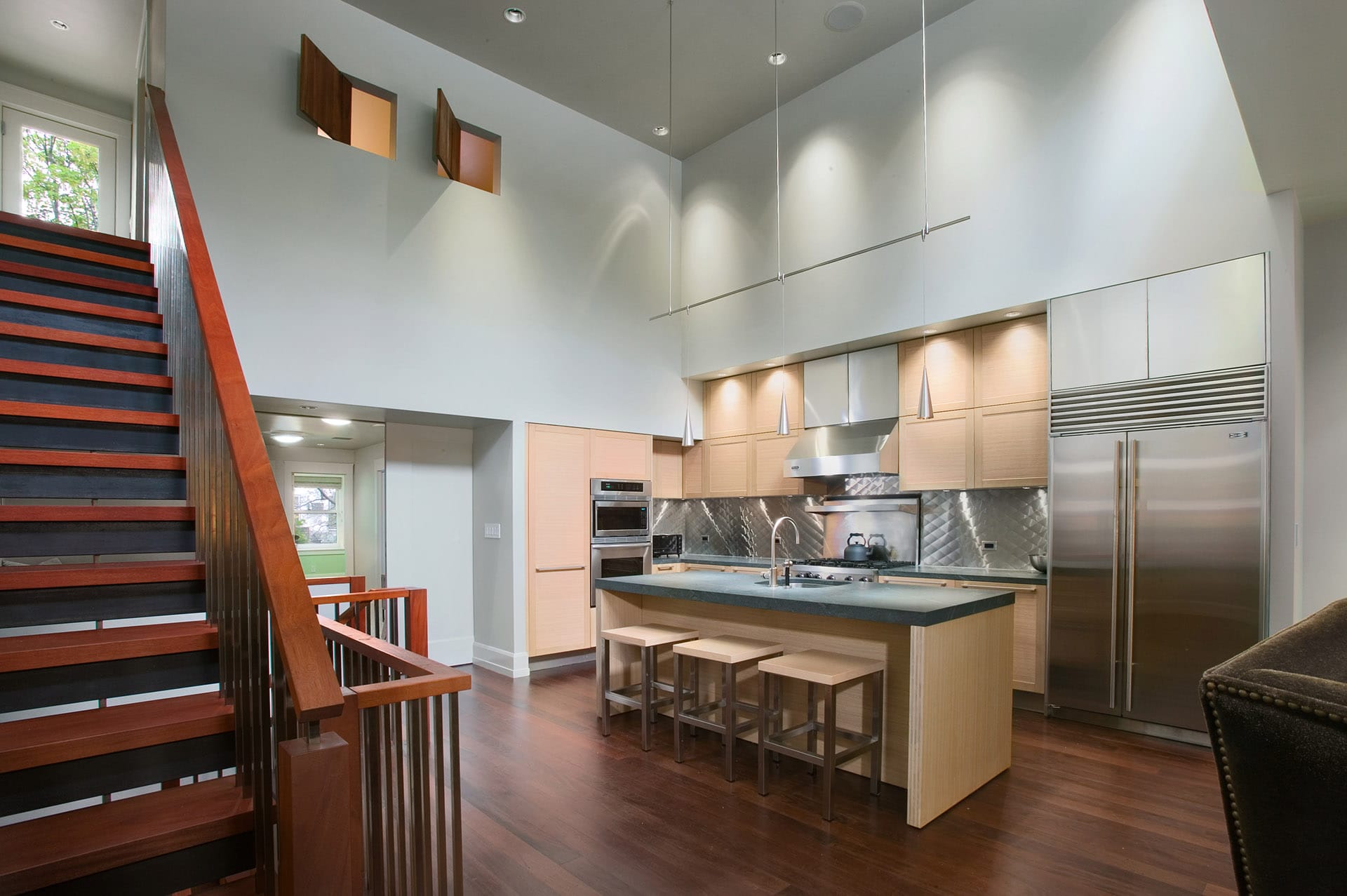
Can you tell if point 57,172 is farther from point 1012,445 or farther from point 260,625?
point 1012,445

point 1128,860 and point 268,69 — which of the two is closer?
point 1128,860

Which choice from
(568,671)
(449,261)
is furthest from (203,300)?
(568,671)

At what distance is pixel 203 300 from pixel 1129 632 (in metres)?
4.71

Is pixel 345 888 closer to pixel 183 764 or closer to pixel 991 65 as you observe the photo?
pixel 183 764

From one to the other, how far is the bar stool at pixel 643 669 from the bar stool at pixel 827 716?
2.30ft

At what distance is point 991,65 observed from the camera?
15.5ft

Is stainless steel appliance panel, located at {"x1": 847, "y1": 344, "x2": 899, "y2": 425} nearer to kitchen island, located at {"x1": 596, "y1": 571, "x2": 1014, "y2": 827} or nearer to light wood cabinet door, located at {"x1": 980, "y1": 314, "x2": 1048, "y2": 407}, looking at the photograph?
light wood cabinet door, located at {"x1": 980, "y1": 314, "x2": 1048, "y2": 407}

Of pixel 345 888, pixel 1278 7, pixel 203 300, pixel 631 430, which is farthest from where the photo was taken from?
pixel 631 430

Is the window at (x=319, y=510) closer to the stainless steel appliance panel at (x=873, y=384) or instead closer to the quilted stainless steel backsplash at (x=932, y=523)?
the quilted stainless steel backsplash at (x=932, y=523)

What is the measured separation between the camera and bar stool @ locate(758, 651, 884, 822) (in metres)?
2.84

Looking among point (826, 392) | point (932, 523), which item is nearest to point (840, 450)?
point (826, 392)

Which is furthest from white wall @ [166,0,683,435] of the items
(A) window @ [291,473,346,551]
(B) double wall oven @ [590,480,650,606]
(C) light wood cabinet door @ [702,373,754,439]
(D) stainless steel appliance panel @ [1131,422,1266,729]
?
(D) stainless steel appliance panel @ [1131,422,1266,729]

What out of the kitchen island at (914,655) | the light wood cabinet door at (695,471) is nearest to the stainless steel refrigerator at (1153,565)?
the kitchen island at (914,655)

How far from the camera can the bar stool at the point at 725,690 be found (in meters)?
3.24
